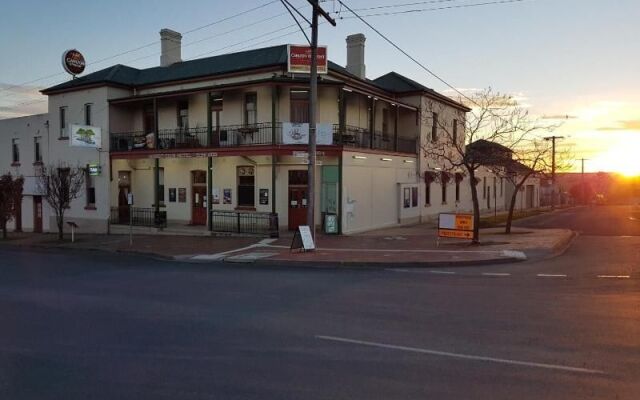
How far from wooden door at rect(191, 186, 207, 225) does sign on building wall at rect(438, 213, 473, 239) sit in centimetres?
1342

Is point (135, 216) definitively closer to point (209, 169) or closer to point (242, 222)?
→ point (209, 169)

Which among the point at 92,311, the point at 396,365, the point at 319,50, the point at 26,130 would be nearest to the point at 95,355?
the point at 92,311

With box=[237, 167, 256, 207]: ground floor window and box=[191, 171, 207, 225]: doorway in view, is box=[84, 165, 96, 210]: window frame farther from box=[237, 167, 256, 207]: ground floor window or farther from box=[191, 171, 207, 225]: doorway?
box=[237, 167, 256, 207]: ground floor window

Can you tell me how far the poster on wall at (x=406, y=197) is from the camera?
100ft

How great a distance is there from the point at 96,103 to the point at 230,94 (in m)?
8.95

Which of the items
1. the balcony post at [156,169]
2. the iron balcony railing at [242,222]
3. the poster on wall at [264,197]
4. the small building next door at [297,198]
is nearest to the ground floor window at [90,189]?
the balcony post at [156,169]

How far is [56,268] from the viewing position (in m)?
16.2

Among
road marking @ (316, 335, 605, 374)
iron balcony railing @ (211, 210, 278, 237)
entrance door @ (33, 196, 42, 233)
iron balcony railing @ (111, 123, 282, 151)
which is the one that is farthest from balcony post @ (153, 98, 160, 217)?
road marking @ (316, 335, 605, 374)

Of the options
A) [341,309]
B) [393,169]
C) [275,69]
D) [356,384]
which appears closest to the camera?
[356,384]

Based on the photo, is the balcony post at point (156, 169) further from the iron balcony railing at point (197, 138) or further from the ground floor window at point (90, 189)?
the ground floor window at point (90, 189)

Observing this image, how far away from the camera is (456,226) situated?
1973cm

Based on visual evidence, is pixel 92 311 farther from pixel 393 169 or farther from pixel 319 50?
pixel 393 169

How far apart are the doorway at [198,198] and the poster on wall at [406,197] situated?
10892mm

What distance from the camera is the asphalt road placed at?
5359 millimetres
